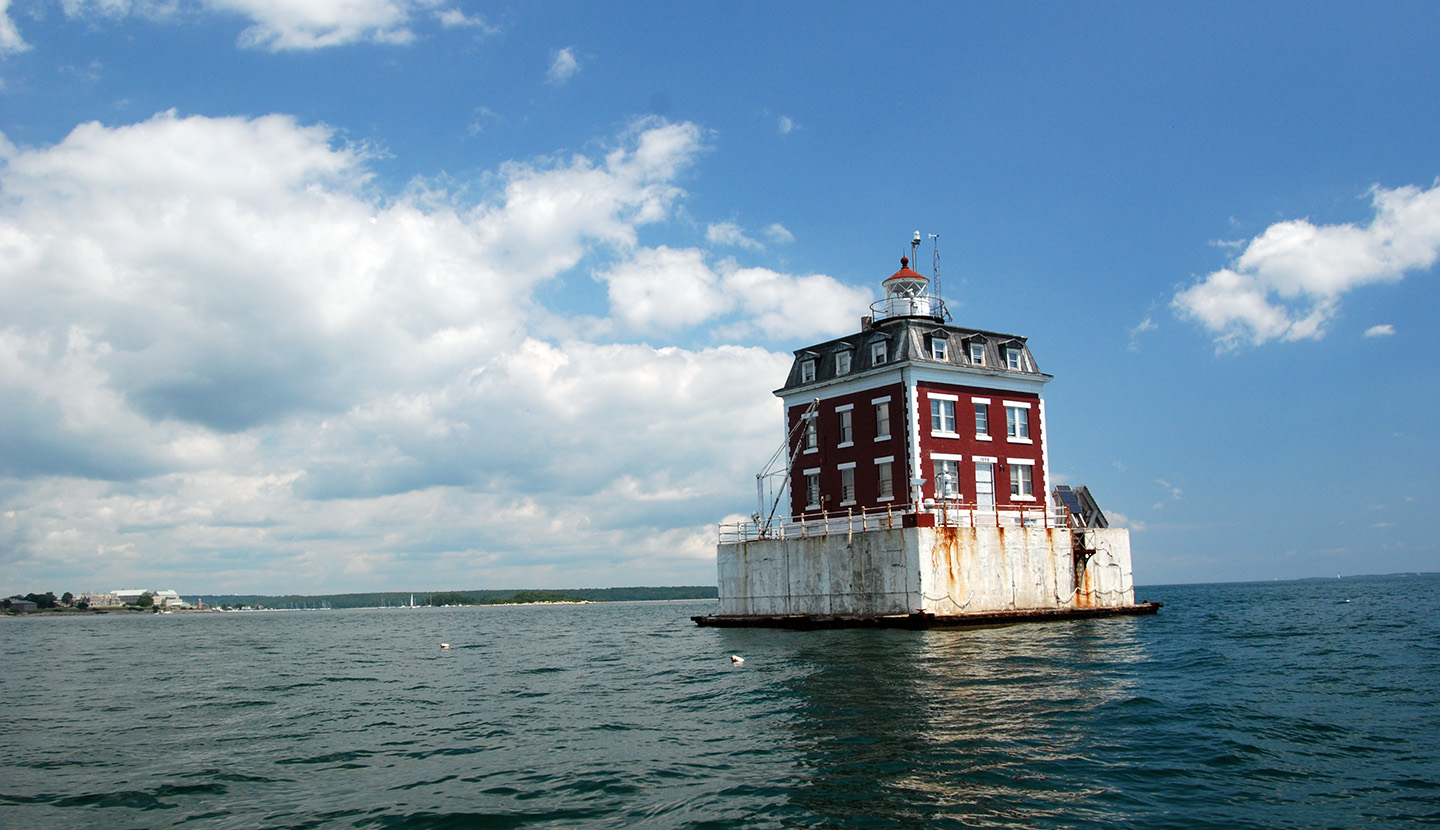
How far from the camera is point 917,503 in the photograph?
3866 cm

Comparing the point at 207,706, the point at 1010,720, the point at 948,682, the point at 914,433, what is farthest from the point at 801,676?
the point at 914,433

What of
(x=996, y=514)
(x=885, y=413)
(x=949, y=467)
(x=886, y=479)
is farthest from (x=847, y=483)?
(x=996, y=514)

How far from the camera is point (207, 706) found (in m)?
24.1

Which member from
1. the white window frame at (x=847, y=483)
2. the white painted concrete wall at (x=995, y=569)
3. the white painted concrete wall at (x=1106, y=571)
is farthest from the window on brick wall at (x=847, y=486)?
the white painted concrete wall at (x=1106, y=571)

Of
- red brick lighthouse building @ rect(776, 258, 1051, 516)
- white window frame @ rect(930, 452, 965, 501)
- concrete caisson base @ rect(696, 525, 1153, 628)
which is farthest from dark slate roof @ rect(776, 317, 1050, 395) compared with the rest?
concrete caisson base @ rect(696, 525, 1153, 628)

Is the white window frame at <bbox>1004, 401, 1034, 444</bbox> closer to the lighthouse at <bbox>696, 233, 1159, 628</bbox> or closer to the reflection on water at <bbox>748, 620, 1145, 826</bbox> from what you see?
the lighthouse at <bbox>696, 233, 1159, 628</bbox>

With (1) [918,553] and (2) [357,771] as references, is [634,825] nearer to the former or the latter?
(2) [357,771]

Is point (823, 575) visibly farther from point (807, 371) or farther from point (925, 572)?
point (807, 371)

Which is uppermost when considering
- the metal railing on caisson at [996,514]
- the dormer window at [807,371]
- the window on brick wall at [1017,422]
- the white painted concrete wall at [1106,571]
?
the dormer window at [807,371]

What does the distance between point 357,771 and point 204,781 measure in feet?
7.35

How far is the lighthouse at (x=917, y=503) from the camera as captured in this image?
37750 millimetres

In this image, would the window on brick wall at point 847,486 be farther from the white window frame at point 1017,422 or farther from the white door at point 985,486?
Answer: the white window frame at point 1017,422

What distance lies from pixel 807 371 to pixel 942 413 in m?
8.00

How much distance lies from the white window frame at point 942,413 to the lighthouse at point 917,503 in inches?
3.0
